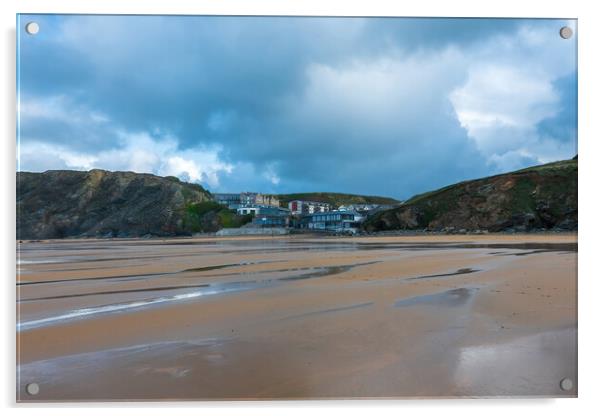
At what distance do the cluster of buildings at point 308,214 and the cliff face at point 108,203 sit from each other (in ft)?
8.63

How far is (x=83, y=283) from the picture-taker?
579 centimetres

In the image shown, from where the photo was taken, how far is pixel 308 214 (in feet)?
75.3

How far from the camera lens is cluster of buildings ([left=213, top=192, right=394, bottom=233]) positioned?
17.5 m

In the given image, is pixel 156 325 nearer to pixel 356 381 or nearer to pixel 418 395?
pixel 356 381

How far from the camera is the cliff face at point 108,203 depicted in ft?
21.6

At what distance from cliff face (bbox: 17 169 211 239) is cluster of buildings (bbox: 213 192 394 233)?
263cm

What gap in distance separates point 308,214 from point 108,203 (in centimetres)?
1083

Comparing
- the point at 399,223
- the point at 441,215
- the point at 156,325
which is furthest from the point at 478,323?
the point at 399,223

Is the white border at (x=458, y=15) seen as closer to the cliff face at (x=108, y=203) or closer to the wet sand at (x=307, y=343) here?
the wet sand at (x=307, y=343)

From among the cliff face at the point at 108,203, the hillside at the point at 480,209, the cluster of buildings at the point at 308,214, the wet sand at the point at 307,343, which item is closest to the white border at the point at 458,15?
the wet sand at the point at 307,343

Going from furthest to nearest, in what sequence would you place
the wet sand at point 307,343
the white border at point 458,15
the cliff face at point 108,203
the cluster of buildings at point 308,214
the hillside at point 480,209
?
1. the cluster of buildings at point 308,214
2. the hillside at point 480,209
3. the cliff face at point 108,203
4. the white border at point 458,15
5. the wet sand at point 307,343

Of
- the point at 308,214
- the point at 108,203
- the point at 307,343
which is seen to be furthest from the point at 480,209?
the point at 307,343

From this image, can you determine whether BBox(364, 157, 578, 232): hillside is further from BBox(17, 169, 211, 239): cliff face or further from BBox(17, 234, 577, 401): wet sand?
BBox(17, 234, 577, 401): wet sand
